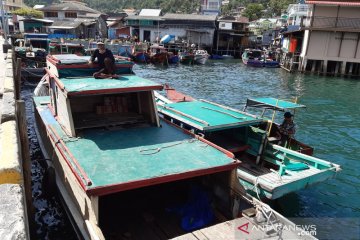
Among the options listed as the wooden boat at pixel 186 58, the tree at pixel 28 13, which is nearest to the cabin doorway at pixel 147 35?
the wooden boat at pixel 186 58

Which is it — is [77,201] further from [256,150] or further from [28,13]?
[28,13]

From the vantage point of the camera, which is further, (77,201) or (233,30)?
(233,30)

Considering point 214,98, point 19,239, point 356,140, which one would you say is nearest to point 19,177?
point 19,239

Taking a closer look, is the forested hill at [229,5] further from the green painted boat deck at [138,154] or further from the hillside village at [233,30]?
the green painted boat deck at [138,154]

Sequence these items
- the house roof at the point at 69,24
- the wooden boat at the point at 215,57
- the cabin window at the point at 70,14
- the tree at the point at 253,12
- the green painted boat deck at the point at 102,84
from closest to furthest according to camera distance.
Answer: the green painted boat deck at the point at 102,84 → the wooden boat at the point at 215,57 → the house roof at the point at 69,24 → the cabin window at the point at 70,14 → the tree at the point at 253,12

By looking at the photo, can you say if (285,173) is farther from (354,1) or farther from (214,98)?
(354,1)

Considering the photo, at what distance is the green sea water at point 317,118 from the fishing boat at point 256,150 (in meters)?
0.73

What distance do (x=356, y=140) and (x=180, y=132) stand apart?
442 inches

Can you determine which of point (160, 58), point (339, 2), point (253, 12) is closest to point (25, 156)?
point (160, 58)

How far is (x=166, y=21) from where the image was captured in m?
65.0

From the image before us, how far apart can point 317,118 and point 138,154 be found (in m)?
15.9

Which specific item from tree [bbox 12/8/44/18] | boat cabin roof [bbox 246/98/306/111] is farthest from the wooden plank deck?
tree [bbox 12/8/44/18]

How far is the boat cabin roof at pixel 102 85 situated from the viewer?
27.5 feet

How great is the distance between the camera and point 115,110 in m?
10.5
